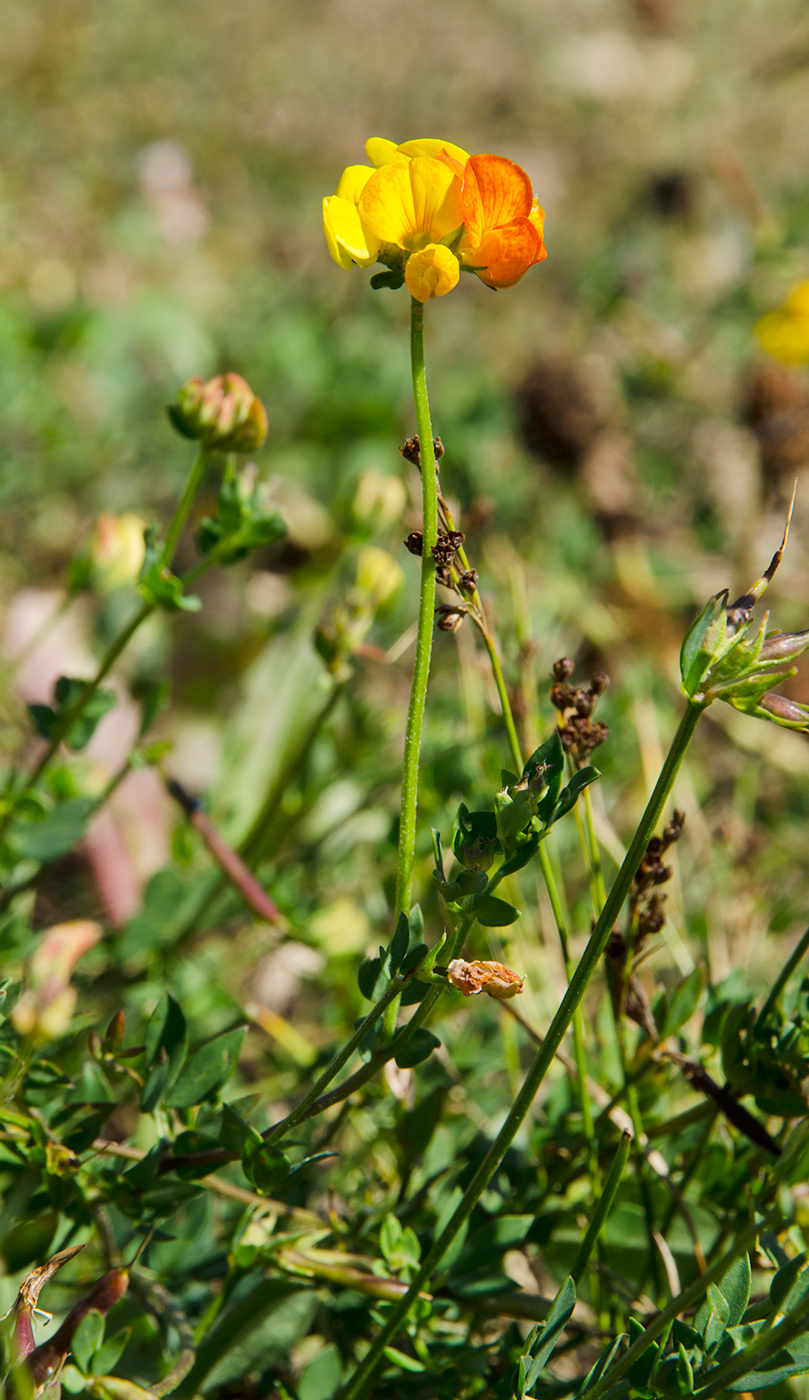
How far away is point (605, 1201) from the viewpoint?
651mm

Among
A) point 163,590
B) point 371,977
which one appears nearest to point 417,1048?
point 371,977

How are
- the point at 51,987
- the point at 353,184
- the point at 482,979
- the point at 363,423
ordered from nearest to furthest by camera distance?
the point at 482,979, the point at 353,184, the point at 51,987, the point at 363,423

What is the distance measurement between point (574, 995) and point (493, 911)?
74 mm

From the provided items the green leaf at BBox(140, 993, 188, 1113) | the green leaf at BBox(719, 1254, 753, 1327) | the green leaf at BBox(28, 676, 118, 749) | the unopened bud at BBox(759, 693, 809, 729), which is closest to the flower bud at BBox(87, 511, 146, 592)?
the green leaf at BBox(28, 676, 118, 749)

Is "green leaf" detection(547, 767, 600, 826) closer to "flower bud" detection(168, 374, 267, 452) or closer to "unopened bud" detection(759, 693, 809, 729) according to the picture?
"unopened bud" detection(759, 693, 809, 729)

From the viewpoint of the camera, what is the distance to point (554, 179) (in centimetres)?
456

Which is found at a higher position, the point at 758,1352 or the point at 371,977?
the point at 371,977

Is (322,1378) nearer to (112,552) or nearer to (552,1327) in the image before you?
(552,1327)

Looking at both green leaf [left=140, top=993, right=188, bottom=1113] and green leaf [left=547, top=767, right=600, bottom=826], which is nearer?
green leaf [left=547, top=767, right=600, bottom=826]

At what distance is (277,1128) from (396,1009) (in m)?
0.10

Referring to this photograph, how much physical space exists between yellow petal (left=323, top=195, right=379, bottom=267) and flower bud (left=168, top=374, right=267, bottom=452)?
270mm

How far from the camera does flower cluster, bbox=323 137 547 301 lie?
0.62 meters

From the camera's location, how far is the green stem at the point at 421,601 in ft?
2.00

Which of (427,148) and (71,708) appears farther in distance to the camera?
(71,708)
